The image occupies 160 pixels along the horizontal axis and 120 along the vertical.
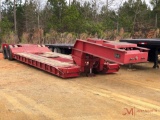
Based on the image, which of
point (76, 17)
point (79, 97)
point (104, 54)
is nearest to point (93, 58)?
point (104, 54)

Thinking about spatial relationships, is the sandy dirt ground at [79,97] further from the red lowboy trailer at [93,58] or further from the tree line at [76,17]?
the tree line at [76,17]

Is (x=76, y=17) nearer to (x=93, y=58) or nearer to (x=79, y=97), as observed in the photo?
(x=93, y=58)

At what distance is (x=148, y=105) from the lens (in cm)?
584

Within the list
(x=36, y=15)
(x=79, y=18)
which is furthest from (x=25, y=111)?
(x=36, y=15)

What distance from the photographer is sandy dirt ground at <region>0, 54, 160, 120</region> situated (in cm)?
518

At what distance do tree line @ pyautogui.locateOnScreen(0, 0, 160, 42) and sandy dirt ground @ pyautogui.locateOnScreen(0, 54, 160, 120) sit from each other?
14893 mm

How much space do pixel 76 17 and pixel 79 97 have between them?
17647mm

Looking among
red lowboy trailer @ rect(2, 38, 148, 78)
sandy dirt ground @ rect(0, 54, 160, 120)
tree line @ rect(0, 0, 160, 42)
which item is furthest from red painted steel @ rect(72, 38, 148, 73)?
tree line @ rect(0, 0, 160, 42)

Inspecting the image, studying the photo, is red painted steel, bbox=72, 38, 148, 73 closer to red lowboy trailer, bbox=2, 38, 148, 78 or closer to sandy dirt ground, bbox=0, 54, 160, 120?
red lowboy trailer, bbox=2, 38, 148, 78

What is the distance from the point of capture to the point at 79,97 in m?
6.38

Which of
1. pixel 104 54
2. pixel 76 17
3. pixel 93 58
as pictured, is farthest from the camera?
pixel 76 17

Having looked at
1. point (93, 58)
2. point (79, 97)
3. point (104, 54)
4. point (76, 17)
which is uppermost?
point (76, 17)

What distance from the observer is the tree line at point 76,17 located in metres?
24.1

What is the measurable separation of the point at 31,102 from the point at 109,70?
13.5ft
